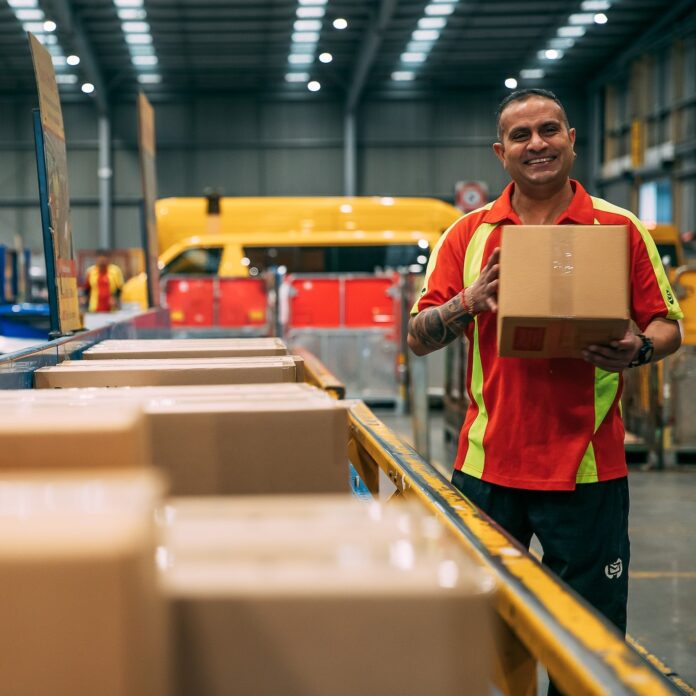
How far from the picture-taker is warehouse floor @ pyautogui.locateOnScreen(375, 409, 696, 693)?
4234mm

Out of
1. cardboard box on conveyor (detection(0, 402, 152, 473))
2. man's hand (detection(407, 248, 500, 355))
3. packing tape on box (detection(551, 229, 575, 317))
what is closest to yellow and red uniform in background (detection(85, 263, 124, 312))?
man's hand (detection(407, 248, 500, 355))

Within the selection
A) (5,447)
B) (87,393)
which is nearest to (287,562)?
(5,447)

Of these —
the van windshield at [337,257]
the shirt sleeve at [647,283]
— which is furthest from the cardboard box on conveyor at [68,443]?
the van windshield at [337,257]

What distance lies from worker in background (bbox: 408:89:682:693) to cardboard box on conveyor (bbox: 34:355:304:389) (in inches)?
23.7

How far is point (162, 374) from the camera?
7.25 ft

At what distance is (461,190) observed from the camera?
15.6 metres

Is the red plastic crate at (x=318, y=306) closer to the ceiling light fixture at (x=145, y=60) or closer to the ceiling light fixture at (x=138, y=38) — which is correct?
the ceiling light fixture at (x=138, y=38)

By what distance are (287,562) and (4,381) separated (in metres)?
1.28

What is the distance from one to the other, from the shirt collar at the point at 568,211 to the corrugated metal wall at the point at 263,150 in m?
22.7

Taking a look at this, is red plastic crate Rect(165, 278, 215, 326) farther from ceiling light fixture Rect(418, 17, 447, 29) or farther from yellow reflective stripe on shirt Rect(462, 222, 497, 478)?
ceiling light fixture Rect(418, 17, 447, 29)

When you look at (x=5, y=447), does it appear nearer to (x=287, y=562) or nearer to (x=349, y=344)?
(x=287, y=562)

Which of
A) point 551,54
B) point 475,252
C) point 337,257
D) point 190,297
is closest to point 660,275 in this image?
point 475,252

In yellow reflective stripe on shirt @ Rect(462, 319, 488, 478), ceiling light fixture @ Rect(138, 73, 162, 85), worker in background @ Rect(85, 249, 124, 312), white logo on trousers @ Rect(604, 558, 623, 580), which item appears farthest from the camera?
ceiling light fixture @ Rect(138, 73, 162, 85)

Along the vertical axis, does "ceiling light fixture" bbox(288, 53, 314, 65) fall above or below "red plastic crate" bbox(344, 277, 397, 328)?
above
